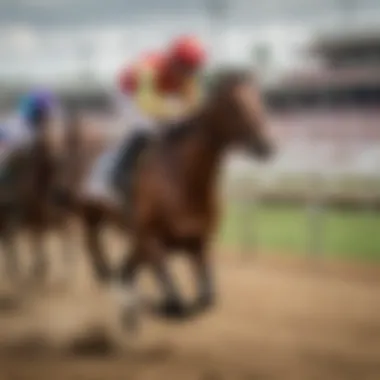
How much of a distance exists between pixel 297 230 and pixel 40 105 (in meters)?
0.46

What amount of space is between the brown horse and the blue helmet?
17 cm

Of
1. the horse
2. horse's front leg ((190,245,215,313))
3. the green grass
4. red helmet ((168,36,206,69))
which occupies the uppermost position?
red helmet ((168,36,206,69))

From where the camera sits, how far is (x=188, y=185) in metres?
1.38

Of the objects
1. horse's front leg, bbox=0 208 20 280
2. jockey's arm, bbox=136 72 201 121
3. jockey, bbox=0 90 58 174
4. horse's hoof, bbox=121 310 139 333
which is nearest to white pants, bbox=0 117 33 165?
jockey, bbox=0 90 58 174

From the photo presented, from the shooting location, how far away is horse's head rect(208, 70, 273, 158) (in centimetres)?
131

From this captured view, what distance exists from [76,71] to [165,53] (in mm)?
167

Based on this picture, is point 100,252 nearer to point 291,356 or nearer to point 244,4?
point 291,356

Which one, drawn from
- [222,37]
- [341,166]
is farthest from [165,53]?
[341,166]

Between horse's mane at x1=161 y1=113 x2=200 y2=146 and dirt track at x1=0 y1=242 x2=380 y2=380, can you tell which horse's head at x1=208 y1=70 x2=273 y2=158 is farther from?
dirt track at x1=0 y1=242 x2=380 y2=380

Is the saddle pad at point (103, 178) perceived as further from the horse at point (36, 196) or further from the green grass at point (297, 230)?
the green grass at point (297, 230)

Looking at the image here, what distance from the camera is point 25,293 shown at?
1.50 m

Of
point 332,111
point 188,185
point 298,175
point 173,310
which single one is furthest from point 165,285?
point 332,111

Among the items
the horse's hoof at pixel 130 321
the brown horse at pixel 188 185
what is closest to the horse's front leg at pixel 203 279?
the brown horse at pixel 188 185

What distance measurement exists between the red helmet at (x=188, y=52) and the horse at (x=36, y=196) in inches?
9.5
